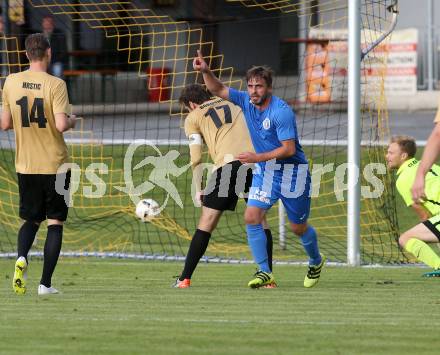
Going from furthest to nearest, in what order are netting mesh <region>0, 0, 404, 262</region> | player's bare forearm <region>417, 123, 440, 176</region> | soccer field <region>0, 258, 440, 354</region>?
netting mesh <region>0, 0, 404, 262</region> → soccer field <region>0, 258, 440, 354</region> → player's bare forearm <region>417, 123, 440, 176</region>

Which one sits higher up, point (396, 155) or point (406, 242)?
point (396, 155)

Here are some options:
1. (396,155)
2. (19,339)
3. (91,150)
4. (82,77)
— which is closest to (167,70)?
(82,77)

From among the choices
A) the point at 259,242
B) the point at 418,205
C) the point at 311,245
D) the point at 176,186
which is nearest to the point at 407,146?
the point at 418,205

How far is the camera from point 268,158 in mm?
9594

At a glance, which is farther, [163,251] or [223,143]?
[163,251]

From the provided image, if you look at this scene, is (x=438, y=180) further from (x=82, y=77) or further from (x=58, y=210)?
(x=82, y=77)

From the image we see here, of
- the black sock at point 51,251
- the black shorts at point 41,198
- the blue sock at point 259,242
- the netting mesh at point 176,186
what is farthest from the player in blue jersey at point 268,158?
the netting mesh at point 176,186

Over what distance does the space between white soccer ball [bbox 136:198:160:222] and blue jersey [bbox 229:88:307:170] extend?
4.86m

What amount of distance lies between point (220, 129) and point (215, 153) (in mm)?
225

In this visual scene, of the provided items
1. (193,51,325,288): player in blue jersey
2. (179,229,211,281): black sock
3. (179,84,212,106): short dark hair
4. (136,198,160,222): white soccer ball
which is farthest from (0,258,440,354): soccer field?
(136,198,160,222): white soccer ball

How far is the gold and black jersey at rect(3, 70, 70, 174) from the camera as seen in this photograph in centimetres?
940

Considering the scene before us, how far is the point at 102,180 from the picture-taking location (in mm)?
16703

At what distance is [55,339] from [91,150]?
982 cm

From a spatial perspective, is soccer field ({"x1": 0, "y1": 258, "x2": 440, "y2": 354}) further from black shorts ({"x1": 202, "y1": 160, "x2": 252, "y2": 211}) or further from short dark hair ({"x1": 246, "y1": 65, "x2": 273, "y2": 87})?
short dark hair ({"x1": 246, "y1": 65, "x2": 273, "y2": 87})
